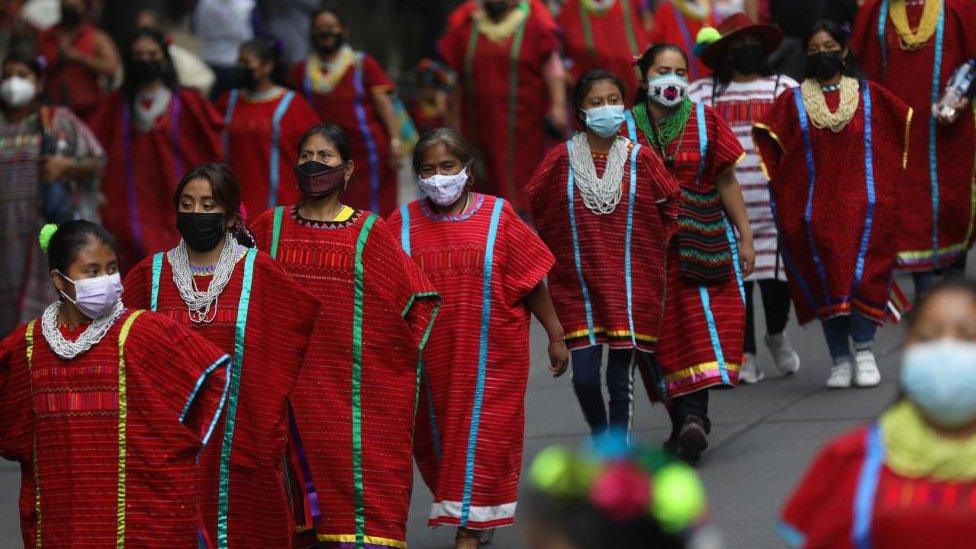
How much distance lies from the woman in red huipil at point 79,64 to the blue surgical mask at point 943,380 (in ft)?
32.5

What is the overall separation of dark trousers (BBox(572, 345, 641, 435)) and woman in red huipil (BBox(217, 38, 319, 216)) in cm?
421

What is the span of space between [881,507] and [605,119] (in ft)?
13.8

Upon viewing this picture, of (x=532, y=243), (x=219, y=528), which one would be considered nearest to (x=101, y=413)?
(x=219, y=528)

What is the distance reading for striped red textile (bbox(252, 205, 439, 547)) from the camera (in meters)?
6.94

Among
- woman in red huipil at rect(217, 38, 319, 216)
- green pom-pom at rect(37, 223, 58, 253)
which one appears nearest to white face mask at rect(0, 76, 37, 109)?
woman in red huipil at rect(217, 38, 319, 216)

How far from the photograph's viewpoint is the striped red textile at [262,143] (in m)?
12.0

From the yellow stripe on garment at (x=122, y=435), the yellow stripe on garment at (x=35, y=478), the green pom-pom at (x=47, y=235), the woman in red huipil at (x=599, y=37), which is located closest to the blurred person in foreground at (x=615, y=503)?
the yellow stripe on garment at (x=122, y=435)

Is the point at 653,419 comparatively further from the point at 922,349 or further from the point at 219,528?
the point at 922,349

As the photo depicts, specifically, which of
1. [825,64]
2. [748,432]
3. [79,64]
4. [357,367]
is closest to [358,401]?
[357,367]

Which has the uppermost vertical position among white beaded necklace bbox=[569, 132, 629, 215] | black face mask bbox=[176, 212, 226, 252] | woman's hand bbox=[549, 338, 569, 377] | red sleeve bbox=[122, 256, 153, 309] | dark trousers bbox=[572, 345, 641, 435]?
white beaded necklace bbox=[569, 132, 629, 215]

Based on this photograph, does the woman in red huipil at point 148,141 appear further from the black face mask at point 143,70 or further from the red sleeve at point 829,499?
the red sleeve at point 829,499

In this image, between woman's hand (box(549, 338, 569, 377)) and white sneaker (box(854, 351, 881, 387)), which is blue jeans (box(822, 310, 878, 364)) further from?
woman's hand (box(549, 338, 569, 377))

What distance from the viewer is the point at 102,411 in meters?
5.92

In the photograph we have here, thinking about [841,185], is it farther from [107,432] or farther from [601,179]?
[107,432]
